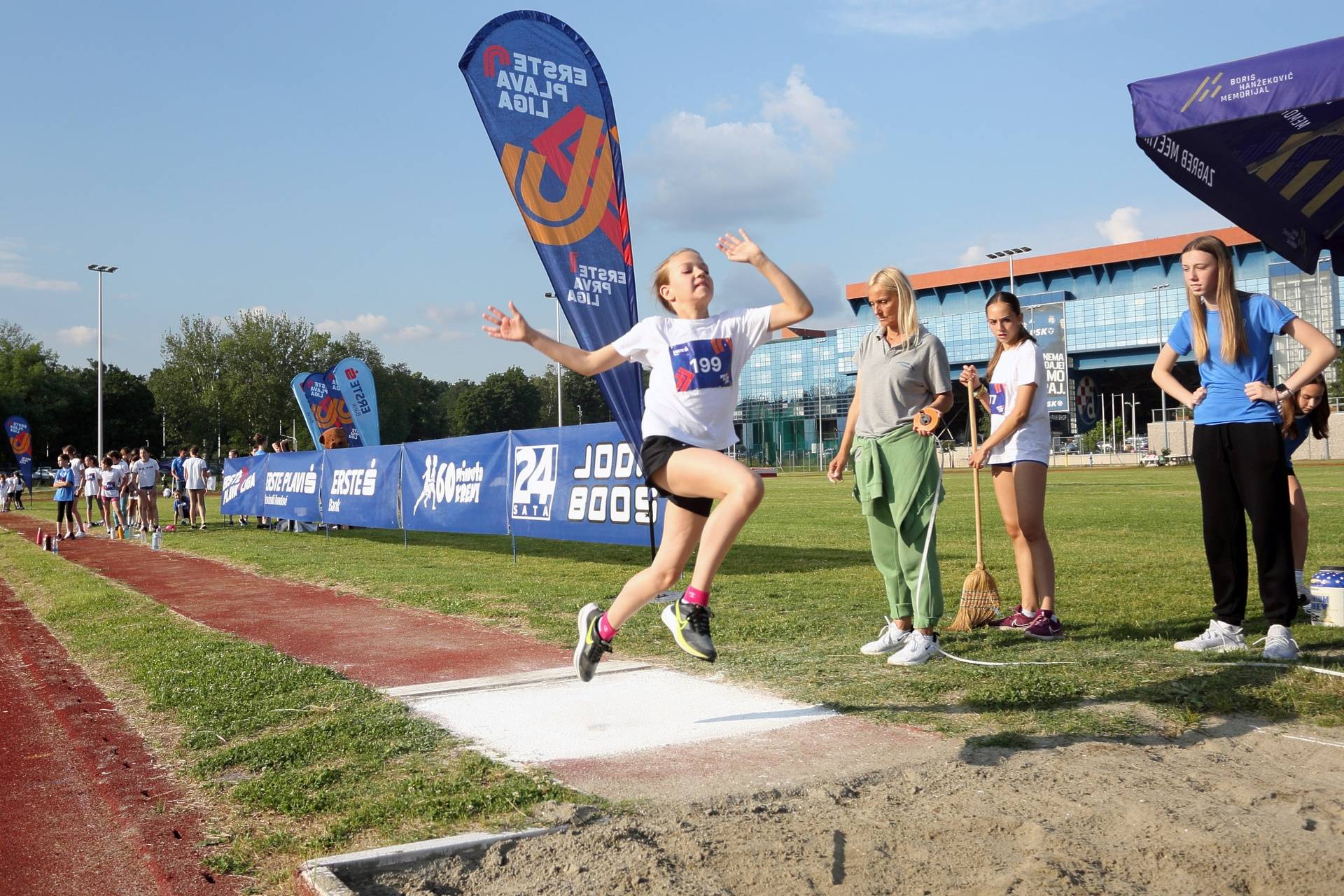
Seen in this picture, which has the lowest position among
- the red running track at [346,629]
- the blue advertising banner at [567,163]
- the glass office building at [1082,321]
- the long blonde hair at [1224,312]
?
the red running track at [346,629]

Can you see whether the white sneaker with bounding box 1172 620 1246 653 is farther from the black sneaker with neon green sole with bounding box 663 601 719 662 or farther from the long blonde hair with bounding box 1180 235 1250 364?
the black sneaker with neon green sole with bounding box 663 601 719 662

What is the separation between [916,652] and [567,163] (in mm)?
5882

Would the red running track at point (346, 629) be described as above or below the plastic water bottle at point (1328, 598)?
below

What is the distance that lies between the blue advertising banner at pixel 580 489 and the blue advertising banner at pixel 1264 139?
19.3 feet

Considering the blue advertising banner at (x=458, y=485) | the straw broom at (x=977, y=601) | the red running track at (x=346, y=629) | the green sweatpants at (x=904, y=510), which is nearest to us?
the green sweatpants at (x=904, y=510)

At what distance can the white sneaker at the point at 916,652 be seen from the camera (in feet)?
17.6

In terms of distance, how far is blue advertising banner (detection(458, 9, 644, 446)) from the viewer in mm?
9023

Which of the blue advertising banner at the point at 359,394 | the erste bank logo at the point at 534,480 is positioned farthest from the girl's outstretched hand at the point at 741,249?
the blue advertising banner at the point at 359,394

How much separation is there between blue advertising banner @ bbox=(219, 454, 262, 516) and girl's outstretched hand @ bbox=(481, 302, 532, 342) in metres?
20.1

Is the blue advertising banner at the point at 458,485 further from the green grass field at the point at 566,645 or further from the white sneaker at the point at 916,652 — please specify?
the white sneaker at the point at 916,652

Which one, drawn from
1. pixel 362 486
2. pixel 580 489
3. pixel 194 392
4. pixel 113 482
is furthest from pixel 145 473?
pixel 194 392

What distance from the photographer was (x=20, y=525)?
2750 cm

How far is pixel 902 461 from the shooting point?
5672mm

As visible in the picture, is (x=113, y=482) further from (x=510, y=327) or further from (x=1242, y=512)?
(x=1242, y=512)
